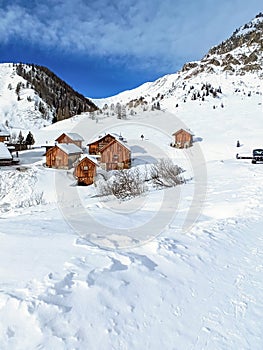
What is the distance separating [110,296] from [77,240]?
1921mm

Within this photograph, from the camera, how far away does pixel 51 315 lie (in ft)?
10.5

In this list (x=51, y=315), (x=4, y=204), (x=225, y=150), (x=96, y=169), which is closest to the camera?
(x=51, y=315)

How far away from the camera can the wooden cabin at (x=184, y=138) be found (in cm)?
3728

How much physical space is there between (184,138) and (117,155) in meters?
11.8

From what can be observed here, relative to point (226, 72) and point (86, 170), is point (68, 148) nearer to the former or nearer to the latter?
point (86, 170)

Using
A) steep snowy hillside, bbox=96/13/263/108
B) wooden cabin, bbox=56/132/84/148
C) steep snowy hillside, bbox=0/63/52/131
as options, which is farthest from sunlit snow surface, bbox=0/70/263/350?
steep snowy hillside, bbox=0/63/52/131

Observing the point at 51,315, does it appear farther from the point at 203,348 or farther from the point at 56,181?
the point at 56,181

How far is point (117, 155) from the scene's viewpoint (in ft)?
101

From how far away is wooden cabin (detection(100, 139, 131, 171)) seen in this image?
30.7m

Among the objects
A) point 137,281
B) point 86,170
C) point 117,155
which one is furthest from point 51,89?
point 137,281

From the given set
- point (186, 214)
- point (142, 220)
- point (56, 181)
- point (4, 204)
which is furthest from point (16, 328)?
point (56, 181)

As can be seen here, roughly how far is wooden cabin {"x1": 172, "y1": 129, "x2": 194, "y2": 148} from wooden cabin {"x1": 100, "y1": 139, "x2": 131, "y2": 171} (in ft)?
34.2

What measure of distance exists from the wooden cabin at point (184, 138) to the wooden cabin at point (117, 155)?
34.2ft

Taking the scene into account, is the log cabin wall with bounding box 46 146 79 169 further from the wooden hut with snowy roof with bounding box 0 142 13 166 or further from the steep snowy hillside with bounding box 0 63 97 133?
the steep snowy hillside with bounding box 0 63 97 133
